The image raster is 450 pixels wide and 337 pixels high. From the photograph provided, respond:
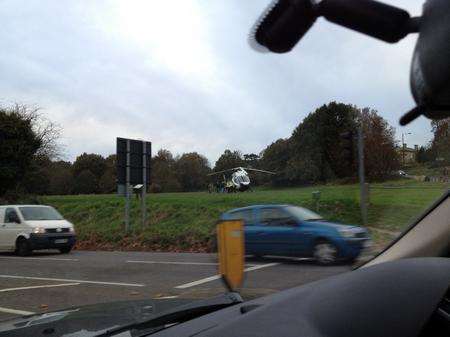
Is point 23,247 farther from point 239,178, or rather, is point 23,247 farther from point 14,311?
point 239,178

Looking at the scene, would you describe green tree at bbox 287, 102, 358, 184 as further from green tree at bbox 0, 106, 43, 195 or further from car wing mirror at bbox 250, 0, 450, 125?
green tree at bbox 0, 106, 43, 195

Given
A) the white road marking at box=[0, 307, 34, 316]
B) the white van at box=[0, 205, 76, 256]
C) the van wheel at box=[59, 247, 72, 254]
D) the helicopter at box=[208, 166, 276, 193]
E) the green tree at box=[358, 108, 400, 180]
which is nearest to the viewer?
the green tree at box=[358, 108, 400, 180]

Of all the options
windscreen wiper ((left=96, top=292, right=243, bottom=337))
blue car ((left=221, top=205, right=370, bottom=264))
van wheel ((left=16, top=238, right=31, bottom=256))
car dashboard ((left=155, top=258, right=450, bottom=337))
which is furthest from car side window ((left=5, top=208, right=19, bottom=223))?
car dashboard ((left=155, top=258, right=450, bottom=337))

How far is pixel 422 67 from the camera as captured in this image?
77 centimetres

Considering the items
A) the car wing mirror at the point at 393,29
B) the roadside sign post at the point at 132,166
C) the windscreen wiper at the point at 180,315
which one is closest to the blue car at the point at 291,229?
the windscreen wiper at the point at 180,315

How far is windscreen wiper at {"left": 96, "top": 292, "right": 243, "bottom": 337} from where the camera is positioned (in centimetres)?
163

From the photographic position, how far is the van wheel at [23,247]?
1672 cm

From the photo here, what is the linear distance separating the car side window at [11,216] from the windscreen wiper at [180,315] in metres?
16.6

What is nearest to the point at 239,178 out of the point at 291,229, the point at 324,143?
the point at 324,143

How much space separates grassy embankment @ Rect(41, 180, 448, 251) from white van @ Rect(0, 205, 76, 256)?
2.42 meters

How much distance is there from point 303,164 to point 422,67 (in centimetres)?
75

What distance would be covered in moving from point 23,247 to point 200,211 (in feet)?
19.6

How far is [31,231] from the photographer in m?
16.7

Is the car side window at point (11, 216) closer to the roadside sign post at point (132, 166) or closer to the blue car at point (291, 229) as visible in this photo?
the roadside sign post at point (132, 166)
